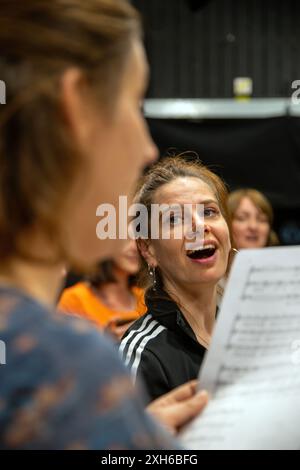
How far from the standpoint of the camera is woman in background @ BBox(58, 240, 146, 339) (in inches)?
123

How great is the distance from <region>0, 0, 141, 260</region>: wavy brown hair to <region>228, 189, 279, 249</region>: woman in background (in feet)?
10.6

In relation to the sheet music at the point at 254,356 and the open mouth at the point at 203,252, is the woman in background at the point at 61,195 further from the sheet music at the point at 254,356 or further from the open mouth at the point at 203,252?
the open mouth at the point at 203,252

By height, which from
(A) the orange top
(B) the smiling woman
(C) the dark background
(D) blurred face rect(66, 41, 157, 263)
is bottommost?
(A) the orange top

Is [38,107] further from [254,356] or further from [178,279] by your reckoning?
[178,279]

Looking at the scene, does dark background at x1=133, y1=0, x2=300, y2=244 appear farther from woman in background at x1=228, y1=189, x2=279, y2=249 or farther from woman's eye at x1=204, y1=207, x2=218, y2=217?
woman's eye at x1=204, y1=207, x2=218, y2=217

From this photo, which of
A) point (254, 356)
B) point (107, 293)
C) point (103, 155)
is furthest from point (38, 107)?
point (107, 293)

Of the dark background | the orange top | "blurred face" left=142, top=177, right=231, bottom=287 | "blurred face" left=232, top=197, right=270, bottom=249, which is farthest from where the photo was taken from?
the dark background

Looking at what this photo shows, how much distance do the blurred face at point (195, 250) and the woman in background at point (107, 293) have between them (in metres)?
1.18

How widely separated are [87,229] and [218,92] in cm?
473

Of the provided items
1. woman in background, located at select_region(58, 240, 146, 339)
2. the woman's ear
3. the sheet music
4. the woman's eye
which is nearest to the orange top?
woman in background, located at select_region(58, 240, 146, 339)

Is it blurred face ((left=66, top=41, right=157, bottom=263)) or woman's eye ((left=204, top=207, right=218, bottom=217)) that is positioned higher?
blurred face ((left=66, top=41, right=157, bottom=263))

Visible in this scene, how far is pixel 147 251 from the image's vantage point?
188 cm

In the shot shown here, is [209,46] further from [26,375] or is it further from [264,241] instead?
[26,375]

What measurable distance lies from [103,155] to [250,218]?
10.6ft
